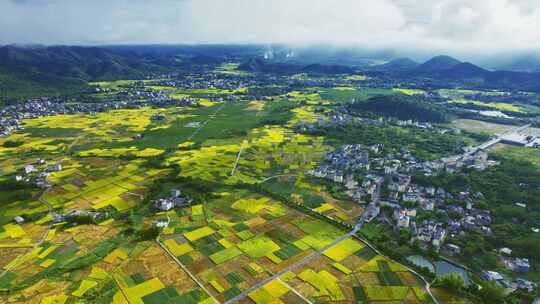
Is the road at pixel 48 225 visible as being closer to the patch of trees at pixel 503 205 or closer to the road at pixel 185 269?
the road at pixel 185 269

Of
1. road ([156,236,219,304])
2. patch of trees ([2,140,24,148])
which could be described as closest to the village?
road ([156,236,219,304])

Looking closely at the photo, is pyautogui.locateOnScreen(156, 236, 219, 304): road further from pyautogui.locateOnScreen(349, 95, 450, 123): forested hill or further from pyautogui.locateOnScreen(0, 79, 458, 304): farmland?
pyautogui.locateOnScreen(349, 95, 450, 123): forested hill

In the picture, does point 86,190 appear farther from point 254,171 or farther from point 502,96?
point 502,96

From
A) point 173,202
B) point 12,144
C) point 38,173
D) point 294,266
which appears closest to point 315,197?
point 294,266

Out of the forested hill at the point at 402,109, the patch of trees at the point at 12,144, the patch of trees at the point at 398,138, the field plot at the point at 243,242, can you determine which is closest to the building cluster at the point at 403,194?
the patch of trees at the point at 398,138

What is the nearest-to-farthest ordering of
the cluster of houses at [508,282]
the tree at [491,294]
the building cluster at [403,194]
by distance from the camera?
1. the tree at [491,294]
2. the cluster of houses at [508,282]
3. the building cluster at [403,194]

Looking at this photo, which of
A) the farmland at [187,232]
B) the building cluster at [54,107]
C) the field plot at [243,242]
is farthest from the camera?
the building cluster at [54,107]
